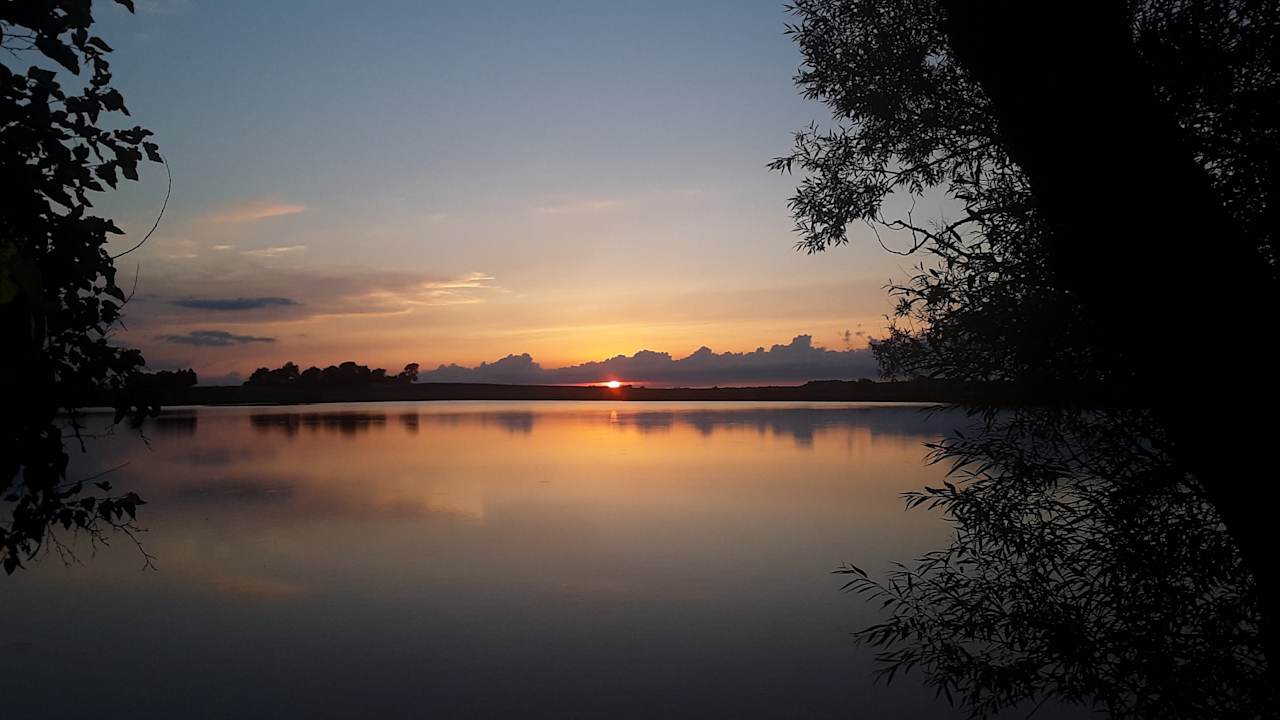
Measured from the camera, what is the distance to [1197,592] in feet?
21.3

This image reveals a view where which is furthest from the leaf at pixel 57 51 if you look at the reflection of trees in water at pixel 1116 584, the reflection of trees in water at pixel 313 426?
the reflection of trees in water at pixel 313 426

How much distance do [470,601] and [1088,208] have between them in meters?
12.2

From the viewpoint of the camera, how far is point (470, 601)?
13750 millimetres

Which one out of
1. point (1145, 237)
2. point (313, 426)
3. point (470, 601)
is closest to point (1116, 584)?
point (1145, 237)

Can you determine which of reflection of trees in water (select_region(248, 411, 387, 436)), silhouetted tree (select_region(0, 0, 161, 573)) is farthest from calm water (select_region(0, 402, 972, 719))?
reflection of trees in water (select_region(248, 411, 387, 436))

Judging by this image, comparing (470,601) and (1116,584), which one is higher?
(1116,584)

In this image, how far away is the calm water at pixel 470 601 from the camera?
9711 millimetres

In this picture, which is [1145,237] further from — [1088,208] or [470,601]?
[470,601]

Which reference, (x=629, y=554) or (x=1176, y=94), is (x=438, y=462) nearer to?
(x=629, y=554)

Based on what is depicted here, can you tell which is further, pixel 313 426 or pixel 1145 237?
pixel 313 426

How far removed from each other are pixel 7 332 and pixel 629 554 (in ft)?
48.4

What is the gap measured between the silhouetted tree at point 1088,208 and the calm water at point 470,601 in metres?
3.65

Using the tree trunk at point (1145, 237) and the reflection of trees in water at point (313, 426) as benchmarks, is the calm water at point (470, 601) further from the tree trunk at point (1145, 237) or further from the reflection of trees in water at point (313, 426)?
the reflection of trees in water at point (313, 426)

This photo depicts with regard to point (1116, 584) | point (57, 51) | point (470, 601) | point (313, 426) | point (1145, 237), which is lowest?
point (470, 601)
